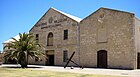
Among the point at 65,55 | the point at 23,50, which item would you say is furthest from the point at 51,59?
the point at 23,50

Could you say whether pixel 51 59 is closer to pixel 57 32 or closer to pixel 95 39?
pixel 57 32

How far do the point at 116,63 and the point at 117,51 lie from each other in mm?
1507

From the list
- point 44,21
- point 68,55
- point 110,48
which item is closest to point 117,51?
point 110,48

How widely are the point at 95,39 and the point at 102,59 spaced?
2893 mm

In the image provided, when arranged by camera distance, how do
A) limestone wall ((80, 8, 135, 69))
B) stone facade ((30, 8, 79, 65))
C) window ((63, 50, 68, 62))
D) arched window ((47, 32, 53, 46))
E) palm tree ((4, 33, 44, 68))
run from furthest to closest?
arched window ((47, 32, 53, 46)) → window ((63, 50, 68, 62)) → stone facade ((30, 8, 79, 65)) → palm tree ((4, 33, 44, 68)) → limestone wall ((80, 8, 135, 69))

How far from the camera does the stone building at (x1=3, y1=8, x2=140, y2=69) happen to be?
88.3ft

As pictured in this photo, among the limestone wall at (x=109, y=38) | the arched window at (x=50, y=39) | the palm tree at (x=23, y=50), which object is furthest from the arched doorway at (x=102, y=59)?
the arched window at (x=50, y=39)

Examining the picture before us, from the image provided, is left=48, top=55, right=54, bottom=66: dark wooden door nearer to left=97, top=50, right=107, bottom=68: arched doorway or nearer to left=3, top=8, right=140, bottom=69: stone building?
left=3, top=8, right=140, bottom=69: stone building

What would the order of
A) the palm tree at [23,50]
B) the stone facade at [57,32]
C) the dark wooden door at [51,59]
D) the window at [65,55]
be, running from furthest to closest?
the dark wooden door at [51,59]
the window at [65,55]
the stone facade at [57,32]
the palm tree at [23,50]

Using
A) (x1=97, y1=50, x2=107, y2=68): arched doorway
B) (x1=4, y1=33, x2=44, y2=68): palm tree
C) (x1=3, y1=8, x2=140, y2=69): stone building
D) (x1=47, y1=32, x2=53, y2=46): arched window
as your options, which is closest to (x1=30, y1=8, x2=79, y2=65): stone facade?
(x1=3, y1=8, x2=140, y2=69): stone building

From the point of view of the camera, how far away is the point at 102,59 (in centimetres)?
2967

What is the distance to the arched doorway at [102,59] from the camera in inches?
1154

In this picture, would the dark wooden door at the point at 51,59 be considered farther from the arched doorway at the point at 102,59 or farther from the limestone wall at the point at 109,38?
the arched doorway at the point at 102,59

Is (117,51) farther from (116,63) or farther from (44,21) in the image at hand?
(44,21)
